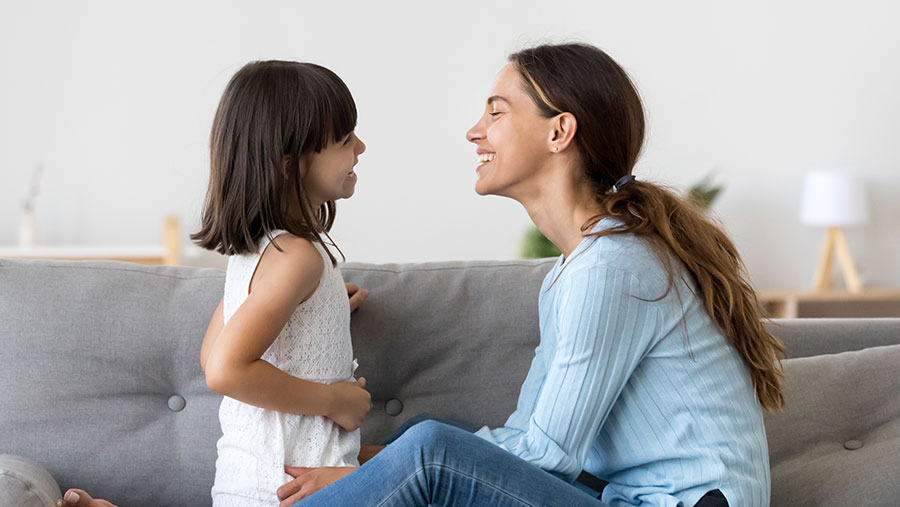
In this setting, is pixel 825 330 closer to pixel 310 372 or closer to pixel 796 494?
pixel 796 494

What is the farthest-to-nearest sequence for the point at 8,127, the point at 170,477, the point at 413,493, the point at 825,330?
the point at 8,127, the point at 825,330, the point at 170,477, the point at 413,493

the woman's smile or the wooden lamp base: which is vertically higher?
the woman's smile

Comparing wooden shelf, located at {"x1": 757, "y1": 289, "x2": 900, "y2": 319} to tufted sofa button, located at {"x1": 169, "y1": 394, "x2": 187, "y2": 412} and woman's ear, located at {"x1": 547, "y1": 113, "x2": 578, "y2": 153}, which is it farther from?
tufted sofa button, located at {"x1": 169, "y1": 394, "x2": 187, "y2": 412}

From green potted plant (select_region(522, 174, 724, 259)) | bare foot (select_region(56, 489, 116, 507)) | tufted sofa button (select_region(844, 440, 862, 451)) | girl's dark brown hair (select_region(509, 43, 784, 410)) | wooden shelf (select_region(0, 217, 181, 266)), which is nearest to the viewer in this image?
girl's dark brown hair (select_region(509, 43, 784, 410))

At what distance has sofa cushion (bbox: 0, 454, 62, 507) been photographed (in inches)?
50.5

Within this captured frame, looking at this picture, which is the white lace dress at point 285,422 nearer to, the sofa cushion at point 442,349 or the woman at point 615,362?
the woman at point 615,362

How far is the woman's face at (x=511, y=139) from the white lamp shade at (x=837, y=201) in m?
3.17

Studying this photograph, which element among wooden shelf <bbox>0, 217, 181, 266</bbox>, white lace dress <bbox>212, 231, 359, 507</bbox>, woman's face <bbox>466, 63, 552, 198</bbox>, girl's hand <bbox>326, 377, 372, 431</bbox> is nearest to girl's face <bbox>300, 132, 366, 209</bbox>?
white lace dress <bbox>212, 231, 359, 507</bbox>

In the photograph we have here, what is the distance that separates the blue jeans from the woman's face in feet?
1.59

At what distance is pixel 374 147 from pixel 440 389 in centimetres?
280

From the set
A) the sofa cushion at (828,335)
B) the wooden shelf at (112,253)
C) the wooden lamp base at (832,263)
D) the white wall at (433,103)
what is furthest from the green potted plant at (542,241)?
the sofa cushion at (828,335)

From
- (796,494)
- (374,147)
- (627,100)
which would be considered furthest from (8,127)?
(796,494)

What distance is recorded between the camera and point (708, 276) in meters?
1.25

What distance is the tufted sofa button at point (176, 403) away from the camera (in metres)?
1.62
